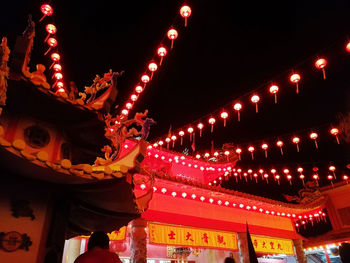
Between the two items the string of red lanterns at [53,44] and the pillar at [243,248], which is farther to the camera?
the pillar at [243,248]

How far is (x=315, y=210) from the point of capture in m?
13.7

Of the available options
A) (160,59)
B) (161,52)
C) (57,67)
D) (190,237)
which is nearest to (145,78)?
(160,59)

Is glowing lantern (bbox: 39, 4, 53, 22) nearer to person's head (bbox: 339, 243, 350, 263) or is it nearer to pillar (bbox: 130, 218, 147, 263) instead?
pillar (bbox: 130, 218, 147, 263)

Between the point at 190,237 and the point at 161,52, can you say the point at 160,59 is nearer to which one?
the point at 161,52

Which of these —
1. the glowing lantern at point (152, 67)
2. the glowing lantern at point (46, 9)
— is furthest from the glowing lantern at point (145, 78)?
the glowing lantern at point (46, 9)

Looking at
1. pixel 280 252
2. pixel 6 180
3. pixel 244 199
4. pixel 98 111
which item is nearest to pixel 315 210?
pixel 280 252

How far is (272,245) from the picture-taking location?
460 inches

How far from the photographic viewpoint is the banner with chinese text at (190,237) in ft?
27.3

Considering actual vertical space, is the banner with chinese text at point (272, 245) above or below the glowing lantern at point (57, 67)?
below

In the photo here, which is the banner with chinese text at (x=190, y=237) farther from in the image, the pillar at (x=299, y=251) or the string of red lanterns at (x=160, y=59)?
the pillar at (x=299, y=251)

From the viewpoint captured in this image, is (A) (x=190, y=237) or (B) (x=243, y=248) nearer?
(A) (x=190, y=237)

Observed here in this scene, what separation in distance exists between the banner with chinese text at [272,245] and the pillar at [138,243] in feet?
19.5

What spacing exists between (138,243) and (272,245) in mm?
7420

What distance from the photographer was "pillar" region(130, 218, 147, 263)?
733cm
